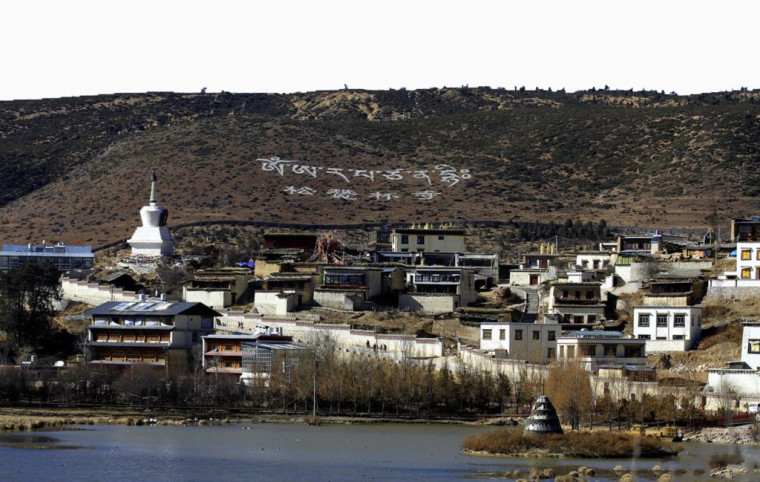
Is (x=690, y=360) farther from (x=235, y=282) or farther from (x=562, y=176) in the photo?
(x=562, y=176)

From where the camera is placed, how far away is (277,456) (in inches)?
2862

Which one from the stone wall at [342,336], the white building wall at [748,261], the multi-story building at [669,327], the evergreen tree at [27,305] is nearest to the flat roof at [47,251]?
the evergreen tree at [27,305]

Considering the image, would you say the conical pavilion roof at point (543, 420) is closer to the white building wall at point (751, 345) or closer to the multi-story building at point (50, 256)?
the white building wall at point (751, 345)

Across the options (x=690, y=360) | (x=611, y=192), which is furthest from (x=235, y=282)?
(x=611, y=192)

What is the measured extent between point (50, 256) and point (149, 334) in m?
30.4

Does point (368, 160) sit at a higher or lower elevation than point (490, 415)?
higher

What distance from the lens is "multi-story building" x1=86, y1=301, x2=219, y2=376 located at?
103 metres

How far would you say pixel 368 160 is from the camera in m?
194

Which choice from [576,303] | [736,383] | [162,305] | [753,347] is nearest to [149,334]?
[162,305]

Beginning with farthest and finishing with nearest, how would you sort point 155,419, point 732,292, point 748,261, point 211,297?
point 211,297
point 748,261
point 732,292
point 155,419

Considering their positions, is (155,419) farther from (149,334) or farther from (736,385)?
(736,385)

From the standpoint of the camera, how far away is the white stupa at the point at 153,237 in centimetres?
13575

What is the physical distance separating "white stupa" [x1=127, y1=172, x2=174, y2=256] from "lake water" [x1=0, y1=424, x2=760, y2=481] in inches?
2031

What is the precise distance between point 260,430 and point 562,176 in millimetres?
110735
